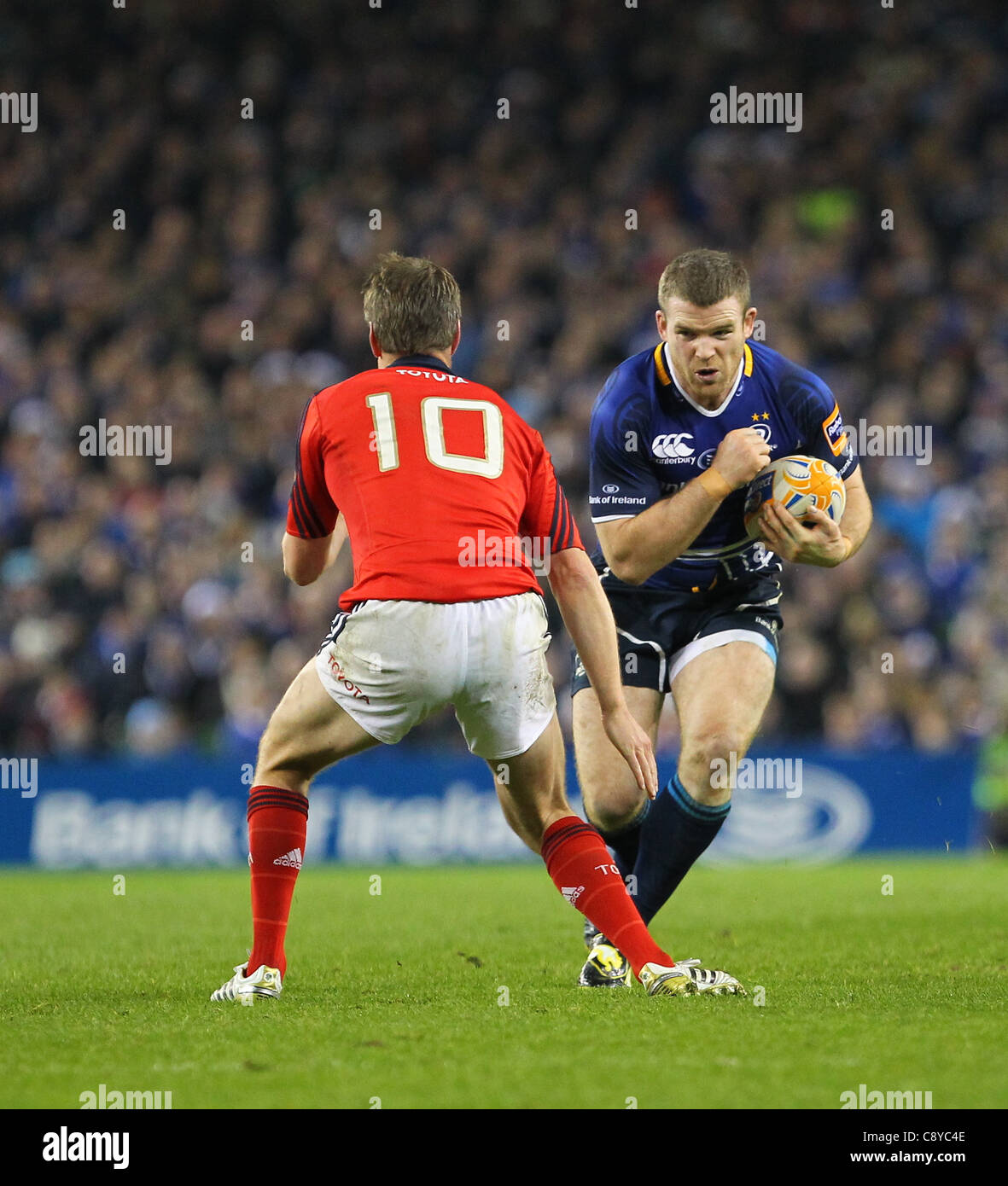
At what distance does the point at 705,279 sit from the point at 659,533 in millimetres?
940

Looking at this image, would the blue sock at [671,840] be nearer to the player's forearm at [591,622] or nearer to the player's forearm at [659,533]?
the player's forearm at [659,533]

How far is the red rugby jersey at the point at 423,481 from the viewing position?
16.4 ft

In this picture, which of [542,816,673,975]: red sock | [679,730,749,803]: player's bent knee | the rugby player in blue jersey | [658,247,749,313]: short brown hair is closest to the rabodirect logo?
the rugby player in blue jersey

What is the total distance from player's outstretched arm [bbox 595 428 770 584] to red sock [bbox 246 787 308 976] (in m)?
1.60

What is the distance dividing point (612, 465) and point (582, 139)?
14670mm

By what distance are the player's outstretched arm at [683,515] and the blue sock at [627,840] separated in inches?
38.0

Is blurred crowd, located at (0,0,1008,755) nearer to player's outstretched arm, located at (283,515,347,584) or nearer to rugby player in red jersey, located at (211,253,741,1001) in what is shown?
player's outstretched arm, located at (283,515,347,584)

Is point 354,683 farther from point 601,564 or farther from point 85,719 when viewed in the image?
point 85,719

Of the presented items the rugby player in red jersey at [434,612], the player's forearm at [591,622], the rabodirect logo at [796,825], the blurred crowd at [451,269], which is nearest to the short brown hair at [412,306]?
the rugby player in red jersey at [434,612]

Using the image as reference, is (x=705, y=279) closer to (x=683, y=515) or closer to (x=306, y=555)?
(x=683, y=515)

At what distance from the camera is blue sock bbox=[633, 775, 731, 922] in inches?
235

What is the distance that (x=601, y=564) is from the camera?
6.84m

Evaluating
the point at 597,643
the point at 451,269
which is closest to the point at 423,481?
the point at 597,643
